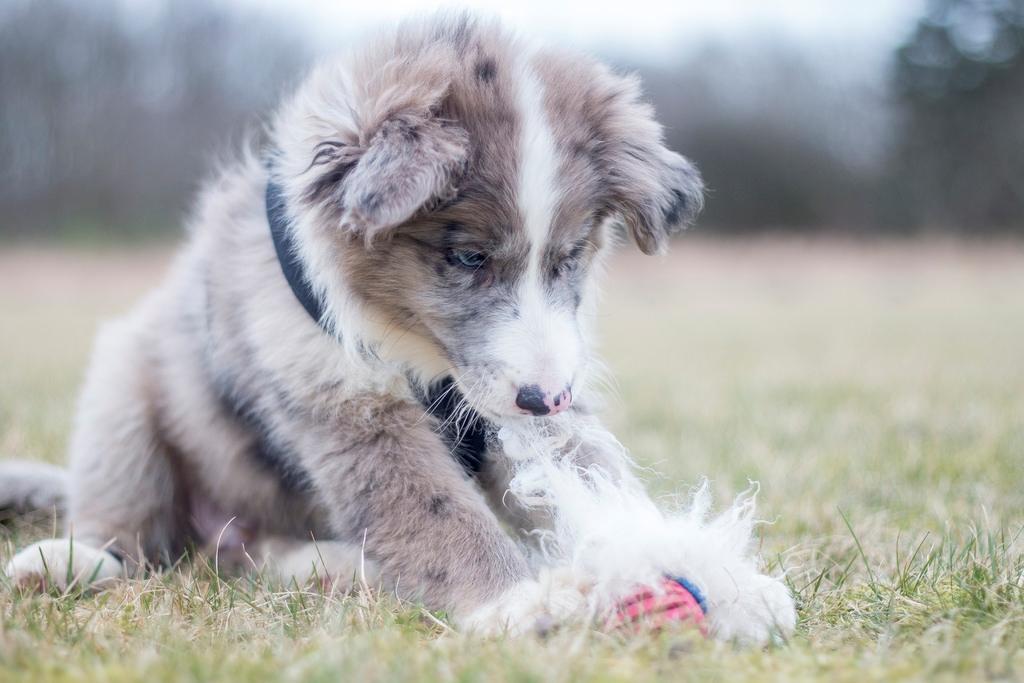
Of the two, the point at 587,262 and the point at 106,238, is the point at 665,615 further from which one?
the point at 106,238

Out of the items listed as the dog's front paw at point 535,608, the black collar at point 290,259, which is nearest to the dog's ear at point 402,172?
the black collar at point 290,259

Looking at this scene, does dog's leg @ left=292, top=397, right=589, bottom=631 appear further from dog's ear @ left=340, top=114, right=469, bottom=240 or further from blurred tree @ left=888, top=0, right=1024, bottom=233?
blurred tree @ left=888, top=0, right=1024, bottom=233

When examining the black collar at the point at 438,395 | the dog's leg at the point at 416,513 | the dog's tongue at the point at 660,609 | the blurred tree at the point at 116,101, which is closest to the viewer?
the dog's tongue at the point at 660,609

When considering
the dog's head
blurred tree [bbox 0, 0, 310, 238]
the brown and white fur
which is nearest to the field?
the brown and white fur

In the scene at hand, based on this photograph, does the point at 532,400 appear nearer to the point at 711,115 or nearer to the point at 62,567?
the point at 62,567

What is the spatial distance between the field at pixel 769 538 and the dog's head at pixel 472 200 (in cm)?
65

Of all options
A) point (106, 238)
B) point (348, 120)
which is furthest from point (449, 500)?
point (106, 238)

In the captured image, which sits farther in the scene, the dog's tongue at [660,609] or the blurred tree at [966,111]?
the blurred tree at [966,111]

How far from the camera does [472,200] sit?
2201 millimetres

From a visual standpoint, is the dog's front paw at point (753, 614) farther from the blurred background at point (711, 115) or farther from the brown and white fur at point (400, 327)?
the blurred background at point (711, 115)

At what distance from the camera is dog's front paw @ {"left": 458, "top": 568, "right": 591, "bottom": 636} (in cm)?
181

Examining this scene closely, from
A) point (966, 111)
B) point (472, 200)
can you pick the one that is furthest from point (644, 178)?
point (966, 111)

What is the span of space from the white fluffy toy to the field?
89mm

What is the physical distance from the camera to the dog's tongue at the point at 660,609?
5.70ft
